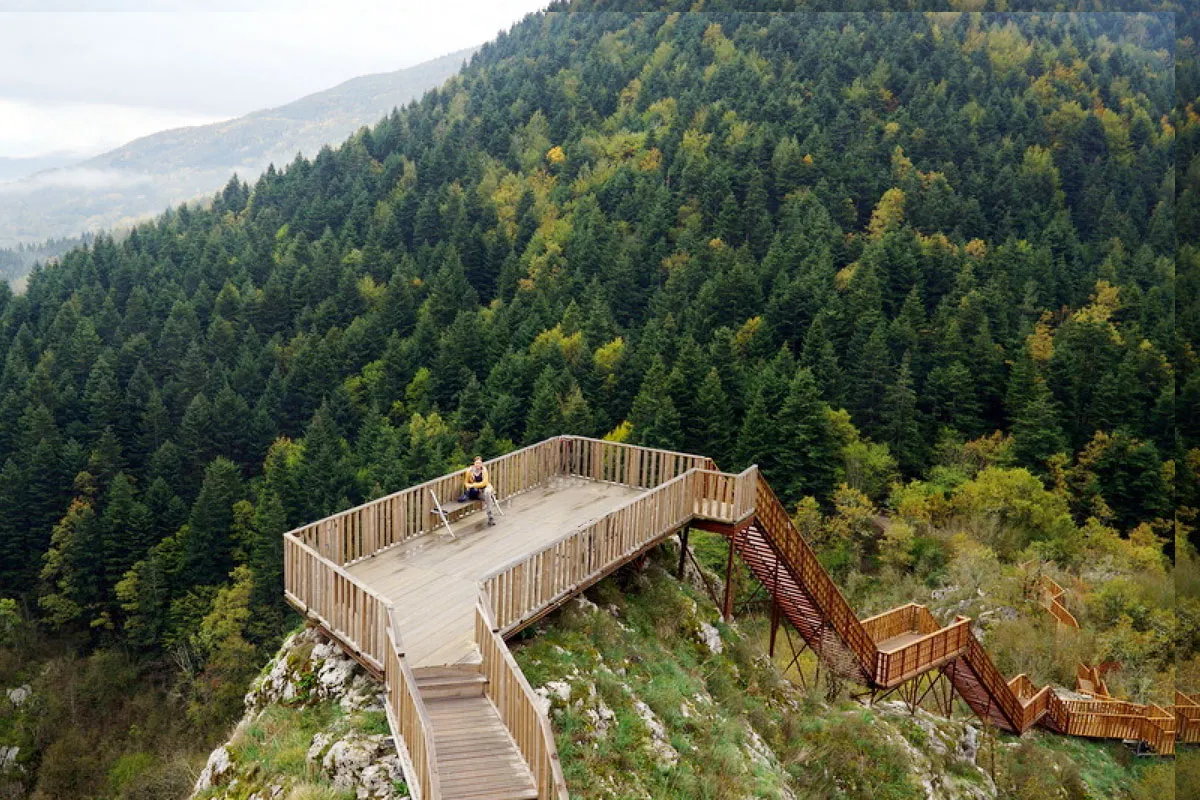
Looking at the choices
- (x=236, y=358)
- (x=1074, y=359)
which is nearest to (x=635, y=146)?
(x=236, y=358)

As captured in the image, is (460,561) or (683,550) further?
(683,550)

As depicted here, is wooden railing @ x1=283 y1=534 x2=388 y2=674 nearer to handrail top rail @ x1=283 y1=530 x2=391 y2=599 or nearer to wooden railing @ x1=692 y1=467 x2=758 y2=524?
handrail top rail @ x1=283 y1=530 x2=391 y2=599

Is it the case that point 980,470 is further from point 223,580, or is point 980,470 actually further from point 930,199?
point 223,580

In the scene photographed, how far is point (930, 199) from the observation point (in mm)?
77938

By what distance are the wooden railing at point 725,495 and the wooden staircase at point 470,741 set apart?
6712 mm

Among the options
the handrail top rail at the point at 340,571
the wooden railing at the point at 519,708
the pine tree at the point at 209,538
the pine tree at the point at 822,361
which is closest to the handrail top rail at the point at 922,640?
the wooden railing at the point at 519,708

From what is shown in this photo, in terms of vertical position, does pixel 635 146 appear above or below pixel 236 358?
above

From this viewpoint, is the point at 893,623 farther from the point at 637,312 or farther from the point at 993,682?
the point at 637,312

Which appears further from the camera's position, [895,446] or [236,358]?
[236,358]

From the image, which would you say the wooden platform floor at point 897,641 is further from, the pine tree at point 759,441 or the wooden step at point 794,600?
the pine tree at point 759,441

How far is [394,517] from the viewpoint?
14188 millimetres

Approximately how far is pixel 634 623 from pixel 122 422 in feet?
203

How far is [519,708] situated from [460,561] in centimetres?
549

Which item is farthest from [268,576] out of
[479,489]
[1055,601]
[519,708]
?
[519,708]
